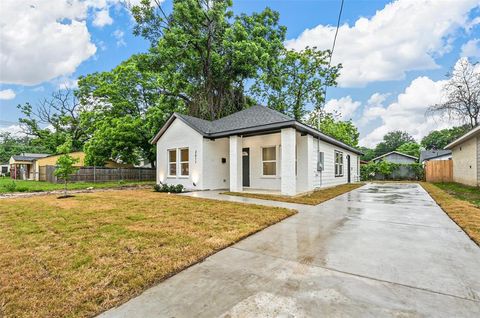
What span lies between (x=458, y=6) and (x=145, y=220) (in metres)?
14.0

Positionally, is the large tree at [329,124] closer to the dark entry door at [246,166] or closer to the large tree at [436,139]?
the dark entry door at [246,166]

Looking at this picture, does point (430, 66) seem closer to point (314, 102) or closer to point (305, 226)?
point (314, 102)

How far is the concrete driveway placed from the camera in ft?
6.67

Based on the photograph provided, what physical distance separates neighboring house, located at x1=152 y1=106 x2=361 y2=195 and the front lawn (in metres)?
4.37

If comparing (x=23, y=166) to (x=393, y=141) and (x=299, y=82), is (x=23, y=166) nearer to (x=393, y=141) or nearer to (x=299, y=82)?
(x=299, y=82)

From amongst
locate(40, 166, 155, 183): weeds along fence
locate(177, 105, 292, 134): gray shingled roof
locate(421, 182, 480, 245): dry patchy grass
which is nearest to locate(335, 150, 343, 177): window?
locate(177, 105, 292, 134): gray shingled roof

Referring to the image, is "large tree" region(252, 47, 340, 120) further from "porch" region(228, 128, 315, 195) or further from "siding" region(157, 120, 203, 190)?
"siding" region(157, 120, 203, 190)

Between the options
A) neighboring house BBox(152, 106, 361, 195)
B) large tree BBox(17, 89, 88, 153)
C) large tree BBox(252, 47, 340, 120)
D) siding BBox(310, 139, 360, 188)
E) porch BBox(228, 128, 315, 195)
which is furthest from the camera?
large tree BBox(17, 89, 88, 153)

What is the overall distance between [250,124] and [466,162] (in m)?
13.2

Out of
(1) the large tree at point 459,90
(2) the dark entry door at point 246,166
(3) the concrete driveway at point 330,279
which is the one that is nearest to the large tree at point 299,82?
(1) the large tree at point 459,90

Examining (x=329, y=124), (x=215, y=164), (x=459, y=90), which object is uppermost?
(x=459, y=90)

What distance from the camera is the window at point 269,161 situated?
451 inches

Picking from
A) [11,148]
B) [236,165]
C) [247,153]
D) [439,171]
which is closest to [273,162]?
[247,153]

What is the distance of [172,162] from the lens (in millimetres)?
13281
